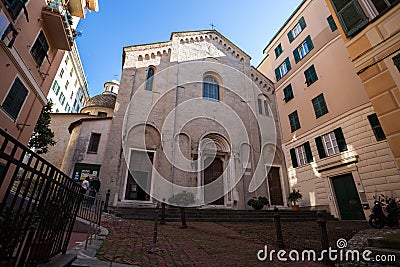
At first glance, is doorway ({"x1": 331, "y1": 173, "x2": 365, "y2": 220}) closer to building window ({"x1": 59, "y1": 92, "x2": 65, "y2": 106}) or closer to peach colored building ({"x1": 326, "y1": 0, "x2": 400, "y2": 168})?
peach colored building ({"x1": 326, "y1": 0, "x2": 400, "y2": 168})

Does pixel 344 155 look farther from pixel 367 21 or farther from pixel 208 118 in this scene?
pixel 208 118

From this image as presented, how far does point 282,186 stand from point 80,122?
1676 centimetres

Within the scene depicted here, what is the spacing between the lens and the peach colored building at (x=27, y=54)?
24.1ft

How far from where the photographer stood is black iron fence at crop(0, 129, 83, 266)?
2.00 m

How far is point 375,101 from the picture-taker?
5461 millimetres

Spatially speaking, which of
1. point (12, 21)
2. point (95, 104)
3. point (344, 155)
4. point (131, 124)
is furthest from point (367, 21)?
point (95, 104)

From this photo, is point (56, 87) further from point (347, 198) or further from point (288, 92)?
point (347, 198)

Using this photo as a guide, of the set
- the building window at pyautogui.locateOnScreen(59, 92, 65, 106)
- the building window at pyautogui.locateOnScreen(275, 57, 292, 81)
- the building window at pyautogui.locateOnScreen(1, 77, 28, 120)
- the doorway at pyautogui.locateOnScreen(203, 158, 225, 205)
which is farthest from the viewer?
the building window at pyautogui.locateOnScreen(59, 92, 65, 106)

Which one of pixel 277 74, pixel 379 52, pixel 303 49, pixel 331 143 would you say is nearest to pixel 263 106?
pixel 277 74

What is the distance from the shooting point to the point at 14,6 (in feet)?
23.4

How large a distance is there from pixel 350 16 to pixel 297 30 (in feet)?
44.2

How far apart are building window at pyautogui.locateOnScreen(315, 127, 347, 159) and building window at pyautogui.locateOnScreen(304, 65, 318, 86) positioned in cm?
435

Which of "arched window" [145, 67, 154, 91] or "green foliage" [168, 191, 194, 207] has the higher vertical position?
"arched window" [145, 67, 154, 91]

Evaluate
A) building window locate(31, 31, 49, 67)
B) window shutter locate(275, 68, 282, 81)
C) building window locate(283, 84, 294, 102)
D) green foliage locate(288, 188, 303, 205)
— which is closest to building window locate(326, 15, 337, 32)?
building window locate(283, 84, 294, 102)
